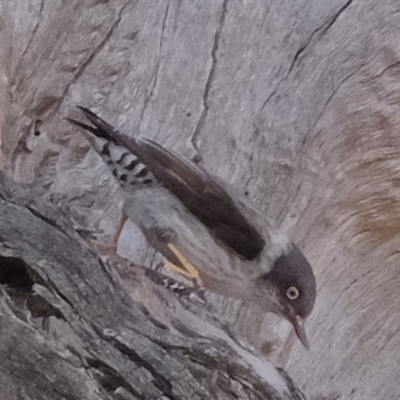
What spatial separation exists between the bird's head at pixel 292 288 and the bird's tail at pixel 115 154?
366 mm

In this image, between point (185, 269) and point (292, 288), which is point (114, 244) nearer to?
point (185, 269)

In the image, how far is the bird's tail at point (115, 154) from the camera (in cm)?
189

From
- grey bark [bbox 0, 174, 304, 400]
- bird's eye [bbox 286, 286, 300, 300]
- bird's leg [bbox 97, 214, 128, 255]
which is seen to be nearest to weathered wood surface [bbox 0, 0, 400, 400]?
bird's leg [bbox 97, 214, 128, 255]

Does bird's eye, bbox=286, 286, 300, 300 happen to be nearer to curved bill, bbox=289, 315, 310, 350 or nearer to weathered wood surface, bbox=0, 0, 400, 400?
curved bill, bbox=289, 315, 310, 350

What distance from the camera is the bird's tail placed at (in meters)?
1.89

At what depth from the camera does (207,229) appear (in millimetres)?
1989

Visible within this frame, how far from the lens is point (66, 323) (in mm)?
1376

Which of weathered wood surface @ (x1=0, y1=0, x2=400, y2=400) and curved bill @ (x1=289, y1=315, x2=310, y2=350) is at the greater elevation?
weathered wood surface @ (x1=0, y1=0, x2=400, y2=400)

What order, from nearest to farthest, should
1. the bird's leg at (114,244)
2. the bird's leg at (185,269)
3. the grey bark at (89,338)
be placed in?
the grey bark at (89,338) < the bird's leg at (114,244) < the bird's leg at (185,269)

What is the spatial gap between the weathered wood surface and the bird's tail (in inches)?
5.0

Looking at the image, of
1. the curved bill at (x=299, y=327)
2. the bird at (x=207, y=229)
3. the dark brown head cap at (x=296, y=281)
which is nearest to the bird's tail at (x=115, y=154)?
the bird at (x=207, y=229)

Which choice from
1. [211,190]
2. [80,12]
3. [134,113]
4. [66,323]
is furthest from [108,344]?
[80,12]

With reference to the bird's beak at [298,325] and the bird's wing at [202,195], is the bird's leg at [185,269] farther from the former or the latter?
the bird's beak at [298,325]

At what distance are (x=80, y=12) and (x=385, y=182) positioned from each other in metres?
0.92
